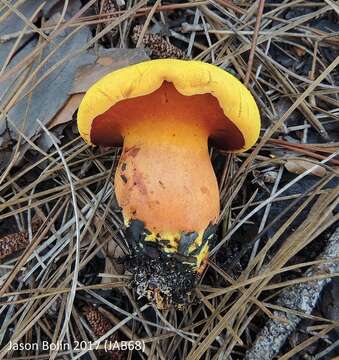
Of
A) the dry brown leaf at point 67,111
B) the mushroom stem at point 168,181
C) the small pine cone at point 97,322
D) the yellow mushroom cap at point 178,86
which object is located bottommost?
the small pine cone at point 97,322

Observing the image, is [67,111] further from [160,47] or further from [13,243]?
[13,243]

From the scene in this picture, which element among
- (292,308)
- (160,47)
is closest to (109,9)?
(160,47)

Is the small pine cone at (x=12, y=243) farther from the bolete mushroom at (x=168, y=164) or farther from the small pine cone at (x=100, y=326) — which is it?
the bolete mushroom at (x=168, y=164)

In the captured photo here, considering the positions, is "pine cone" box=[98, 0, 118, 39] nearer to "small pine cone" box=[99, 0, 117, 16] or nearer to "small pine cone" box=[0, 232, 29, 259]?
"small pine cone" box=[99, 0, 117, 16]

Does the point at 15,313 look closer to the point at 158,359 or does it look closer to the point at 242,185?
the point at 158,359

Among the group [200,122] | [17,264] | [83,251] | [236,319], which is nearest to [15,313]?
[17,264]

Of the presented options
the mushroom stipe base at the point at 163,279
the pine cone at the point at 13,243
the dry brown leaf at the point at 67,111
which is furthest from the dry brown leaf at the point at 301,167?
the pine cone at the point at 13,243
